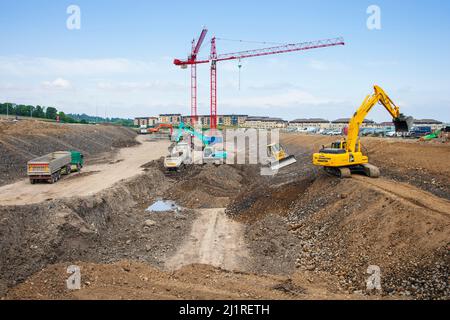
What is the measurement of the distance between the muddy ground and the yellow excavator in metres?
1.06

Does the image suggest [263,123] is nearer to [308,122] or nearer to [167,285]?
[308,122]

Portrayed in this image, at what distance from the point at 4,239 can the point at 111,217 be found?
651cm

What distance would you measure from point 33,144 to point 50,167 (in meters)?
19.5

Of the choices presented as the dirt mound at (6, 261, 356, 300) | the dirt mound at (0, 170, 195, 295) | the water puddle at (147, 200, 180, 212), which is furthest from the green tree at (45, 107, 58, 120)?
the dirt mound at (6, 261, 356, 300)

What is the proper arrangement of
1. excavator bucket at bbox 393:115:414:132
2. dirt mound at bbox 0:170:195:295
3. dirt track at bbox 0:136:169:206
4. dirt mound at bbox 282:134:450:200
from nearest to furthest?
1. dirt mound at bbox 0:170:195:295
2. dirt mound at bbox 282:134:450:200
3. dirt track at bbox 0:136:169:206
4. excavator bucket at bbox 393:115:414:132

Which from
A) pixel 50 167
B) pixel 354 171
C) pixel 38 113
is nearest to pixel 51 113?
pixel 38 113

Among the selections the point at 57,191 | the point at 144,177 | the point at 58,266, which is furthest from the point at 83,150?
the point at 58,266

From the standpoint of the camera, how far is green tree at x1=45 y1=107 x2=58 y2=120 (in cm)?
11549

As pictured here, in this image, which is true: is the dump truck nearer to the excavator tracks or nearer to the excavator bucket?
the excavator tracks

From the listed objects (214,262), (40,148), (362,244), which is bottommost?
(214,262)

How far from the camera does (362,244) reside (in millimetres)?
14281

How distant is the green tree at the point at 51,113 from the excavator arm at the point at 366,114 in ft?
361

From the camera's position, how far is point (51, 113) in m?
117
